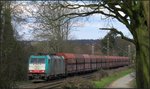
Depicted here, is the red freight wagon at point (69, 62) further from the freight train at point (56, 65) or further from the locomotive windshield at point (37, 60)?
the locomotive windshield at point (37, 60)

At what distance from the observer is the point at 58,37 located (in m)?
59.8

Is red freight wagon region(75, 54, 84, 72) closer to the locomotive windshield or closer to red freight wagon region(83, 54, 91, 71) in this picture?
red freight wagon region(83, 54, 91, 71)

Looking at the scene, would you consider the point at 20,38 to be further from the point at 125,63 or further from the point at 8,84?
the point at 125,63

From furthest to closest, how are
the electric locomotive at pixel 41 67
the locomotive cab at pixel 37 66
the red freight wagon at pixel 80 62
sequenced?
the red freight wagon at pixel 80 62 < the locomotive cab at pixel 37 66 < the electric locomotive at pixel 41 67

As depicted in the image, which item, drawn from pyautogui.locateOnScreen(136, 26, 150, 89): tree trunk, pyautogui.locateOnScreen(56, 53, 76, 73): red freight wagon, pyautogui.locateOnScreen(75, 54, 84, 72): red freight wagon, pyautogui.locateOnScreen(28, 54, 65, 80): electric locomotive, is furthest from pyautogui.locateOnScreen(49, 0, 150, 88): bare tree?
pyautogui.locateOnScreen(75, 54, 84, 72): red freight wagon

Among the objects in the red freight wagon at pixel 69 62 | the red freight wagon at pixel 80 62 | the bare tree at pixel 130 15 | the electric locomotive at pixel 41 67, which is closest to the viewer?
the bare tree at pixel 130 15

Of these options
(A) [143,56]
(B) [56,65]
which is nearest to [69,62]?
(B) [56,65]

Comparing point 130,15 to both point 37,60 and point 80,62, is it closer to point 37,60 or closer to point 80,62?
point 37,60

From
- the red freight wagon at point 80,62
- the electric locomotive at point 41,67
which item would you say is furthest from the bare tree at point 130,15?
the red freight wagon at point 80,62

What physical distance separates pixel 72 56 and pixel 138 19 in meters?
35.1

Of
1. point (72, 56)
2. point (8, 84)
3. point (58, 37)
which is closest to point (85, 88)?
point (8, 84)

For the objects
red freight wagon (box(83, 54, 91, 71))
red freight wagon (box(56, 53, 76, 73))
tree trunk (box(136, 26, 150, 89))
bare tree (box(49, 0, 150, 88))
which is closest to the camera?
tree trunk (box(136, 26, 150, 89))

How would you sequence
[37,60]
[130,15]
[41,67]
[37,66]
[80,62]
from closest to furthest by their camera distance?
[130,15] → [41,67] → [37,66] → [37,60] → [80,62]

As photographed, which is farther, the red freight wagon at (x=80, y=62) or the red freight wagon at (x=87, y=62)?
the red freight wagon at (x=87, y=62)
